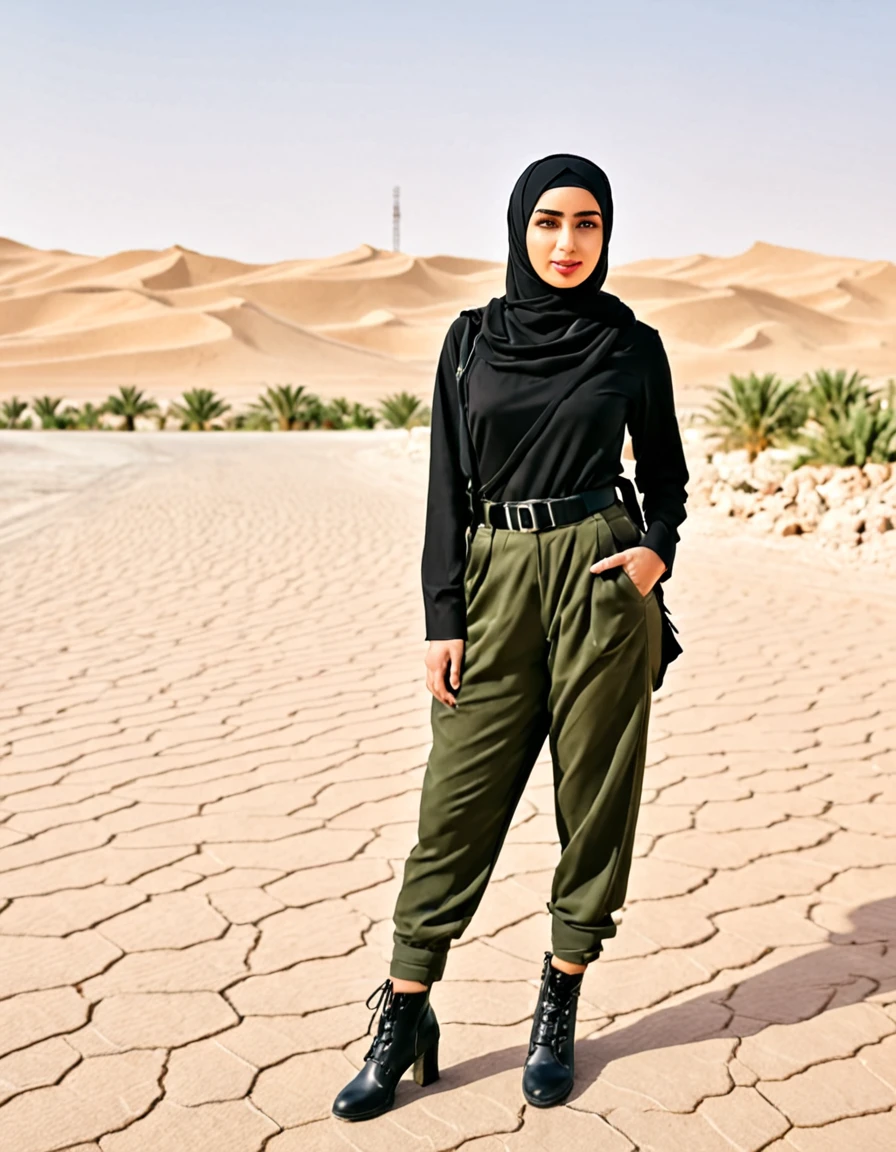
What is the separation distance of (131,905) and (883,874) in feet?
6.79

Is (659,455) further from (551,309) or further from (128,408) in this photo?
Result: (128,408)

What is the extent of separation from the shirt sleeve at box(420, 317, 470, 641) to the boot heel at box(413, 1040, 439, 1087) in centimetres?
83

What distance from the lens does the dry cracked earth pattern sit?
2.56 meters

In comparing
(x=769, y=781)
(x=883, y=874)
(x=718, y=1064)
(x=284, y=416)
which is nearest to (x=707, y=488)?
(x=769, y=781)

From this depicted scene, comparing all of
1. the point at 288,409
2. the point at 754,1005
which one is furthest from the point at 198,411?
the point at 754,1005

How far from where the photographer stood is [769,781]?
4.61 meters

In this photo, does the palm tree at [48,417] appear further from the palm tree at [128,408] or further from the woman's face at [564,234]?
the woman's face at [564,234]

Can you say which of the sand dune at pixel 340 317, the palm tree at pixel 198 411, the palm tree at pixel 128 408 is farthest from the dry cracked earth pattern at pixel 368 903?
the sand dune at pixel 340 317

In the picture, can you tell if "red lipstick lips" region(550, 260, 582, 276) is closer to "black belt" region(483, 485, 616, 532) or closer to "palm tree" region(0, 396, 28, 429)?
"black belt" region(483, 485, 616, 532)

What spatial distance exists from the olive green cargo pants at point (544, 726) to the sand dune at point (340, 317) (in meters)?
34.2

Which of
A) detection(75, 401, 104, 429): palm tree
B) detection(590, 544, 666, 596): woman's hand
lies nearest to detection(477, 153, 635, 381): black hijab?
detection(590, 544, 666, 596): woman's hand

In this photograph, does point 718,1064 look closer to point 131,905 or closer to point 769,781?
point 131,905

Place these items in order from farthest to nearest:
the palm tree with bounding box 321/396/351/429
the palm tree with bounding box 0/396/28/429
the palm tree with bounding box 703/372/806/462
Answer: the palm tree with bounding box 0/396/28/429 < the palm tree with bounding box 321/396/351/429 < the palm tree with bounding box 703/372/806/462

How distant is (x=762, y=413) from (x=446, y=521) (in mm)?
12227
